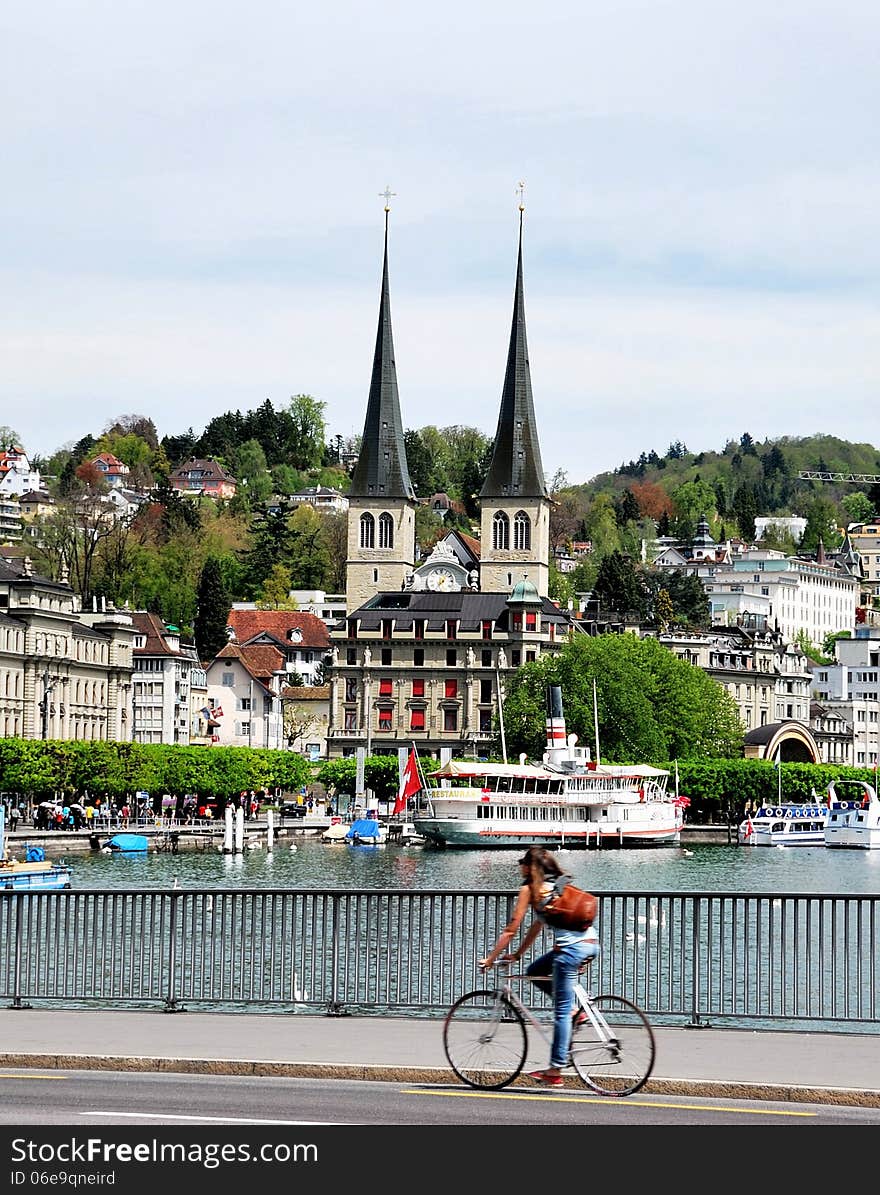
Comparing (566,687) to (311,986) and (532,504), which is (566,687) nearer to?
(532,504)

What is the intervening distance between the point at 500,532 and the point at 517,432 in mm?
7848

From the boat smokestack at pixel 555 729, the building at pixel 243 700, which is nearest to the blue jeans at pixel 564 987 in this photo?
the boat smokestack at pixel 555 729

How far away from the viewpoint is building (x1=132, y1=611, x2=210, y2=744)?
145 metres

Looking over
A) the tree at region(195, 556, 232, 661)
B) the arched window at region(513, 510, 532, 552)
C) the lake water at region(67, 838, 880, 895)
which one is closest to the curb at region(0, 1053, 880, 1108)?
the lake water at region(67, 838, 880, 895)

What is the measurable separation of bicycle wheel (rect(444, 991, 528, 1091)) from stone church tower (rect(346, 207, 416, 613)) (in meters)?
137

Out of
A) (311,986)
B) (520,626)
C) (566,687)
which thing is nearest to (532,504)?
(520,626)

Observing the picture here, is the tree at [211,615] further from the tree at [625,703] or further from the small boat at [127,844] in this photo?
the small boat at [127,844]

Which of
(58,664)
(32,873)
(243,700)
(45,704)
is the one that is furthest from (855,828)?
(32,873)

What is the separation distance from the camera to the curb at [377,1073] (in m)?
14.3

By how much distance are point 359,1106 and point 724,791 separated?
121 meters

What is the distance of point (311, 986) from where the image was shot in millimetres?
18984

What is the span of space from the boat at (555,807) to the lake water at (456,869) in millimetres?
2343
